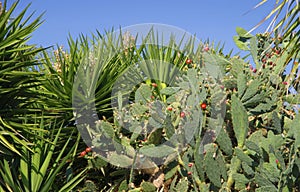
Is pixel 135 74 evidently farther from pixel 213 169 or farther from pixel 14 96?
pixel 213 169

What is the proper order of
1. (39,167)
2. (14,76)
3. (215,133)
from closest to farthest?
(215,133) < (39,167) < (14,76)

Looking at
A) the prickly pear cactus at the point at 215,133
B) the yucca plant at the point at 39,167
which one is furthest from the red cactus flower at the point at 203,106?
the yucca plant at the point at 39,167

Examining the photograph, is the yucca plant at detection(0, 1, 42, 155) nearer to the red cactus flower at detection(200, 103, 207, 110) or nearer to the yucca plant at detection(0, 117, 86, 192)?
the yucca plant at detection(0, 117, 86, 192)

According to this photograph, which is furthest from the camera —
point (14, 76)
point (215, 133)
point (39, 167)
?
point (14, 76)

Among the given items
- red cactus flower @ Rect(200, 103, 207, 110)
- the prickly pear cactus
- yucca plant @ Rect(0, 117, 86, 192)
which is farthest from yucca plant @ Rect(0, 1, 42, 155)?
red cactus flower @ Rect(200, 103, 207, 110)

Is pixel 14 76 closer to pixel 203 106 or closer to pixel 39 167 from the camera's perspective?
pixel 39 167

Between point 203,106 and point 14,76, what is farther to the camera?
point 14,76

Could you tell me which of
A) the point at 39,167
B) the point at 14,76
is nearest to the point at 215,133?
the point at 39,167


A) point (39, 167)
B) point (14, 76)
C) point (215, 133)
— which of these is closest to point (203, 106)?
point (215, 133)

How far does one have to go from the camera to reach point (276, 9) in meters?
4.56

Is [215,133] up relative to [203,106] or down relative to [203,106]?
down

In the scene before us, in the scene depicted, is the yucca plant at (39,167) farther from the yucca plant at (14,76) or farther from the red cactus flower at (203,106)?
the red cactus flower at (203,106)

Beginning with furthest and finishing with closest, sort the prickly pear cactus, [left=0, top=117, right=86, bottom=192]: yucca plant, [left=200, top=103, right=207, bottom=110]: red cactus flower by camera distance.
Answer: [left=0, top=117, right=86, bottom=192]: yucca plant, [left=200, top=103, right=207, bottom=110]: red cactus flower, the prickly pear cactus

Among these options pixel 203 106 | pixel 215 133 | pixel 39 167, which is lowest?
pixel 39 167
